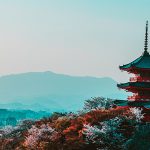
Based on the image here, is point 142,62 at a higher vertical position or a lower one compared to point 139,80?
higher

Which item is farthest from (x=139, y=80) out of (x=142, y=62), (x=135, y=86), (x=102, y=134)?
(x=102, y=134)

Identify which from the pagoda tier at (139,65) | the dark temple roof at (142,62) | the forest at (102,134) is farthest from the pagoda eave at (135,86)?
the forest at (102,134)

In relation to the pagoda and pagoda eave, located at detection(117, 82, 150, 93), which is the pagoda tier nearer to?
the pagoda

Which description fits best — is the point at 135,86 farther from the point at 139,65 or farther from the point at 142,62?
the point at 142,62

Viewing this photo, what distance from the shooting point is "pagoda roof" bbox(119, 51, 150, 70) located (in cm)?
5524

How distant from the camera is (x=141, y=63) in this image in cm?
5603

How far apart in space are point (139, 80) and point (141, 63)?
204 centimetres

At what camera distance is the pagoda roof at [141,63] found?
55244 mm

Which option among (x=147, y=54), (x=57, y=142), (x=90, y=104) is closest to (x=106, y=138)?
(x=57, y=142)

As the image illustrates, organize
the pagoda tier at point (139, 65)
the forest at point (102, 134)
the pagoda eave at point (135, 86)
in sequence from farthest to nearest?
the pagoda tier at point (139, 65) → the pagoda eave at point (135, 86) → the forest at point (102, 134)

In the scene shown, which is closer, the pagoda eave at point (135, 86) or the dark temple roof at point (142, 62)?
the pagoda eave at point (135, 86)

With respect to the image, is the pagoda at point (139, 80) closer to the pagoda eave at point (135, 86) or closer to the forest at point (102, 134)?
the pagoda eave at point (135, 86)

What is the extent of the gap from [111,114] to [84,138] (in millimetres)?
4109

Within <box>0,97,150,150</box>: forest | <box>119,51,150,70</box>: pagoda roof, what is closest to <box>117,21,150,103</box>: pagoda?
<box>119,51,150,70</box>: pagoda roof
